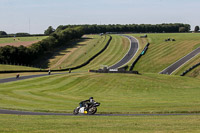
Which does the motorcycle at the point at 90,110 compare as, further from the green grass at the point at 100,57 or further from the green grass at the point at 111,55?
the green grass at the point at 100,57

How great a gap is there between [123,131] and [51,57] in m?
139

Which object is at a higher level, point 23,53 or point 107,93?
point 23,53

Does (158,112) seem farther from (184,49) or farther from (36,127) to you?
(184,49)

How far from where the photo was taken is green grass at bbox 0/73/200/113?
37.9 metres

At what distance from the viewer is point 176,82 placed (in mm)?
68875

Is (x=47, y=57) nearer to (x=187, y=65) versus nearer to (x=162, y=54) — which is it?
(x=162, y=54)

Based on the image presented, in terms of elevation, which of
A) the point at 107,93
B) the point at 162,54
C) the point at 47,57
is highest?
the point at 162,54

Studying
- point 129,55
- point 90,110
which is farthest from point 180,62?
point 90,110

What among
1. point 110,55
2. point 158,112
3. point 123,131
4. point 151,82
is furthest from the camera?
point 110,55

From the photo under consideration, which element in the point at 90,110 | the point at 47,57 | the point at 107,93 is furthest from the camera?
the point at 47,57

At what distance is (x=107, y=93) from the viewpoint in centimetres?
5509

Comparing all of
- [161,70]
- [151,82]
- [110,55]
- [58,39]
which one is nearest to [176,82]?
[151,82]

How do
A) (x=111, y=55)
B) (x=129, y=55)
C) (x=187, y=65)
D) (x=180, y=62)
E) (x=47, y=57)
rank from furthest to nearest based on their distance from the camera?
(x=47, y=57)
(x=111, y=55)
(x=129, y=55)
(x=180, y=62)
(x=187, y=65)

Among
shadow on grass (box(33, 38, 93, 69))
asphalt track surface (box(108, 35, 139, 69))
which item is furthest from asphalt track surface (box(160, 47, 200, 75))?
shadow on grass (box(33, 38, 93, 69))
